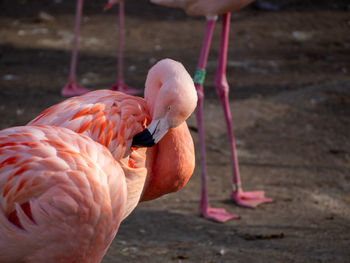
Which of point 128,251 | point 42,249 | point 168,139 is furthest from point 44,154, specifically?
point 128,251

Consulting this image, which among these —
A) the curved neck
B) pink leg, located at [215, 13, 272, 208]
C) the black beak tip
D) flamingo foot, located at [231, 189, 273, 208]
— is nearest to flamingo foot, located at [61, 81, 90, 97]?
pink leg, located at [215, 13, 272, 208]

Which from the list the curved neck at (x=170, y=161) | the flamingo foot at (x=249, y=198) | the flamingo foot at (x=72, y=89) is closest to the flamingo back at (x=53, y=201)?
the curved neck at (x=170, y=161)

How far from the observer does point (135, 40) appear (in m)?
7.70

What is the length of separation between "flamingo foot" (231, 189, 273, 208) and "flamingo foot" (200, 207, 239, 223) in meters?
0.20

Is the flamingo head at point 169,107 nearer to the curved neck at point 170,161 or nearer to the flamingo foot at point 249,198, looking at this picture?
the curved neck at point 170,161

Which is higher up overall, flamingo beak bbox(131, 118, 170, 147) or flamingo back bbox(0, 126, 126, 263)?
flamingo beak bbox(131, 118, 170, 147)

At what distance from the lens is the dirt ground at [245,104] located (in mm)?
3439

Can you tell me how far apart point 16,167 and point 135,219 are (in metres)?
1.60

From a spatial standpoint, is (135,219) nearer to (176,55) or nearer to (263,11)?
(176,55)

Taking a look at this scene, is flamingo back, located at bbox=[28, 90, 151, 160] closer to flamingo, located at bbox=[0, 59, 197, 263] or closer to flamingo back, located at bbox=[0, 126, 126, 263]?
flamingo, located at bbox=[0, 59, 197, 263]

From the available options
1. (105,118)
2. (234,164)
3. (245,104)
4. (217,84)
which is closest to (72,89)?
(245,104)

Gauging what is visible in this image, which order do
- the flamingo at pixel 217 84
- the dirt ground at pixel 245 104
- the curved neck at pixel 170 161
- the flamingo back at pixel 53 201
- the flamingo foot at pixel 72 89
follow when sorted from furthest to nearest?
the flamingo foot at pixel 72 89, the flamingo at pixel 217 84, the dirt ground at pixel 245 104, the curved neck at pixel 170 161, the flamingo back at pixel 53 201

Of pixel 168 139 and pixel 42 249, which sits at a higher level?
pixel 168 139

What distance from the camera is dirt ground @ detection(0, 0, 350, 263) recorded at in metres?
3.44
